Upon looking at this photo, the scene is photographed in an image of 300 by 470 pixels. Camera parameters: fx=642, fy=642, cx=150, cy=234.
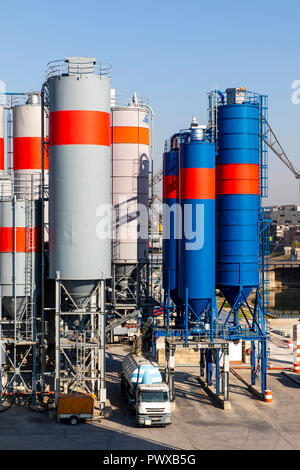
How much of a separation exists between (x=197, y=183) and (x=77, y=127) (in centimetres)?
708

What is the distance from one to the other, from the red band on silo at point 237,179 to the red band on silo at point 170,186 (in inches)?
199

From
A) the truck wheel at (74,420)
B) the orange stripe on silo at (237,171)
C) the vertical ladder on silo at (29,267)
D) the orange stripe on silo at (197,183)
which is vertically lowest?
the truck wheel at (74,420)

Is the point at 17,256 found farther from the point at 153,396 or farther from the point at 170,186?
the point at 170,186

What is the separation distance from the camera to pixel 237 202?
35.8 m

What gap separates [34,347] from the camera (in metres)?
33.6

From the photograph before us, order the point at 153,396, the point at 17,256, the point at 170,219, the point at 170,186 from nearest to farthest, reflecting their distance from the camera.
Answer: the point at 153,396 → the point at 17,256 → the point at 170,219 → the point at 170,186

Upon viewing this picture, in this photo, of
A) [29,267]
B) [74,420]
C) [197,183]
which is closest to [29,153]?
[29,267]

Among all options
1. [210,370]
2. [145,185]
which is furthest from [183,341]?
[145,185]

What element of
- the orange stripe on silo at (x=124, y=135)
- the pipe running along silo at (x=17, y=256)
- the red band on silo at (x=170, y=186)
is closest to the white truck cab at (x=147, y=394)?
the pipe running along silo at (x=17, y=256)

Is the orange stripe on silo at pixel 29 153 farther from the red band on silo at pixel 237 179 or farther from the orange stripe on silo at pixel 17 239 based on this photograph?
the red band on silo at pixel 237 179

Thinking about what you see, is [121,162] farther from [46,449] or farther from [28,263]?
[46,449]

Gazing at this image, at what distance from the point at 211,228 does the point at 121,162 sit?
9.34 metres

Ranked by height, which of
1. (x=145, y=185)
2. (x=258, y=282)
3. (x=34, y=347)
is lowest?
(x=34, y=347)

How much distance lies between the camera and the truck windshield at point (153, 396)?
29594 mm
